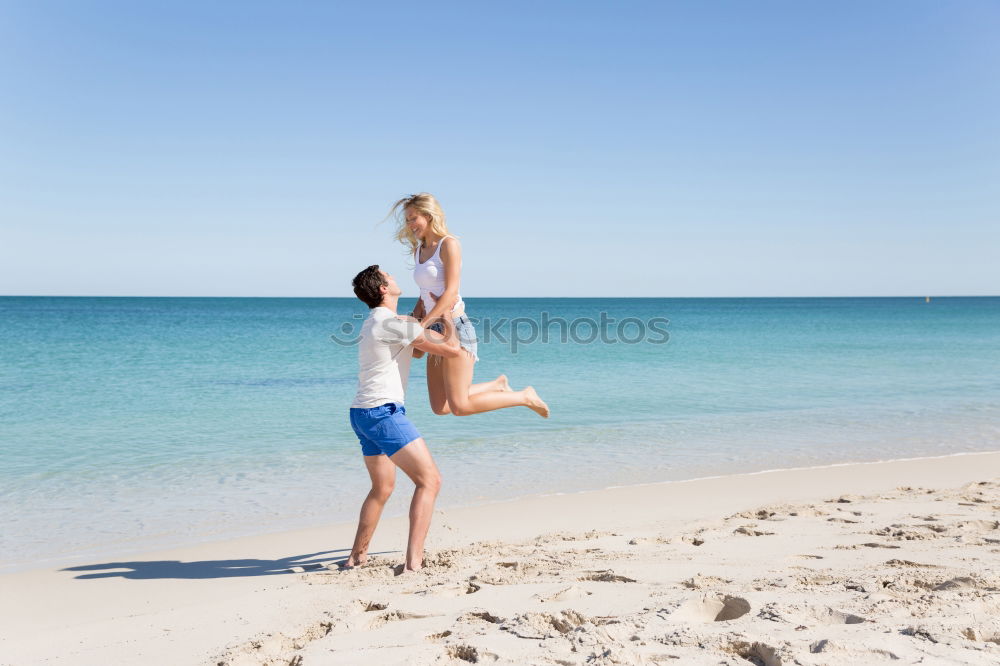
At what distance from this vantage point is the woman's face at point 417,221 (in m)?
4.91

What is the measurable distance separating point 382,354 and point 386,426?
409 millimetres

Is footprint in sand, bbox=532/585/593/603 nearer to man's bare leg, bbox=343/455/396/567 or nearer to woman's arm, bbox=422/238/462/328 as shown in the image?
man's bare leg, bbox=343/455/396/567

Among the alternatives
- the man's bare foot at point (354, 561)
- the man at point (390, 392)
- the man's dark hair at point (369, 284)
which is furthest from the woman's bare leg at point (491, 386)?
the man's bare foot at point (354, 561)

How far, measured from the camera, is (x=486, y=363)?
23453mm

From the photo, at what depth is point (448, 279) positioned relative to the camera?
487 cm

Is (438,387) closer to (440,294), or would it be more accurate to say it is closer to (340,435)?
(440,294)

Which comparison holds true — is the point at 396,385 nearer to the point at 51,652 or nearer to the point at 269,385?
the point at 51,652

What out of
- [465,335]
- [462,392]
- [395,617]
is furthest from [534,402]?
[395,617]

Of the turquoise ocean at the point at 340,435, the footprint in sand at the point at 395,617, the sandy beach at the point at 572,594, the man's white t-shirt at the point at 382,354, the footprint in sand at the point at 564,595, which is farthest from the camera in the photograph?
the turquoise ocean at the point at 340,435

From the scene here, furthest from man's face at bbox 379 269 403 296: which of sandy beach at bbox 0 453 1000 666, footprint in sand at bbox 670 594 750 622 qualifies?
footprint in sand at bbox 670 594 750 622

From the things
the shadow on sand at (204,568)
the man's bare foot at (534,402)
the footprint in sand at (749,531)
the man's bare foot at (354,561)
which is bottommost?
the shadow on sand at (204,568)

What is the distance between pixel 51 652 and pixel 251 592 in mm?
1024

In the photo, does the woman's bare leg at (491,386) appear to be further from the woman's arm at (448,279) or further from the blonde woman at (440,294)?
the woman's arm at (448,279)

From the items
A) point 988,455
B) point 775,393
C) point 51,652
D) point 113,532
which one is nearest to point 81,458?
point 113,532
